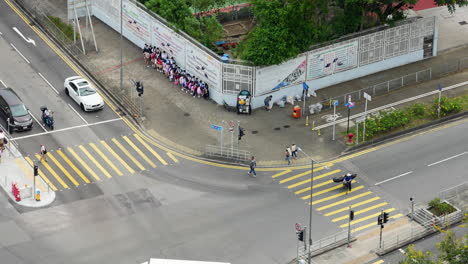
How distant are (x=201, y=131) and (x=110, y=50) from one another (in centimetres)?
1752

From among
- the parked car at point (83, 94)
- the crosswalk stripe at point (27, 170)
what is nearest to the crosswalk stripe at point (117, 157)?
the parked car at point (83, 94)

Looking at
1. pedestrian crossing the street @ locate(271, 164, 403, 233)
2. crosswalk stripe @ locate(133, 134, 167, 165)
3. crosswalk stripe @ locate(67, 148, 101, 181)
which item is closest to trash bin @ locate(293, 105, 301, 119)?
pedestrian crossing the street @ locate(271, 164, 403, 233)

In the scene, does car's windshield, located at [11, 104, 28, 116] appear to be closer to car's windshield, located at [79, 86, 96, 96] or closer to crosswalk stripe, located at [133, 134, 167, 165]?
car's windshield, located at [79, 86, 96, 96]

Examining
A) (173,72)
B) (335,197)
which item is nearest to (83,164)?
(173,72)

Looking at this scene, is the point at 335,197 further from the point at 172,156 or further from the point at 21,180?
the point at 21,180

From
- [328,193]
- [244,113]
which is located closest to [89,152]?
[244,113]

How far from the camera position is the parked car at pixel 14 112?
81438 mm

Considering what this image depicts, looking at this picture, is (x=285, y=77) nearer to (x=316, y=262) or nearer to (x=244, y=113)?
(x=244, y=113)

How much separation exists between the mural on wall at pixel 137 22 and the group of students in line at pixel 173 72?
138cm

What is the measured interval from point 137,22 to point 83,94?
41.2 ft

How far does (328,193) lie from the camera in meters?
75.0

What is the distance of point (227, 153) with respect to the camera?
260ft

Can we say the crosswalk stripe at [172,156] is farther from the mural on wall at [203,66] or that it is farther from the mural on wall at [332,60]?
the mural on wall at [332,60]

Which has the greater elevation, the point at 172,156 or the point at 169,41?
the point at 169,41
